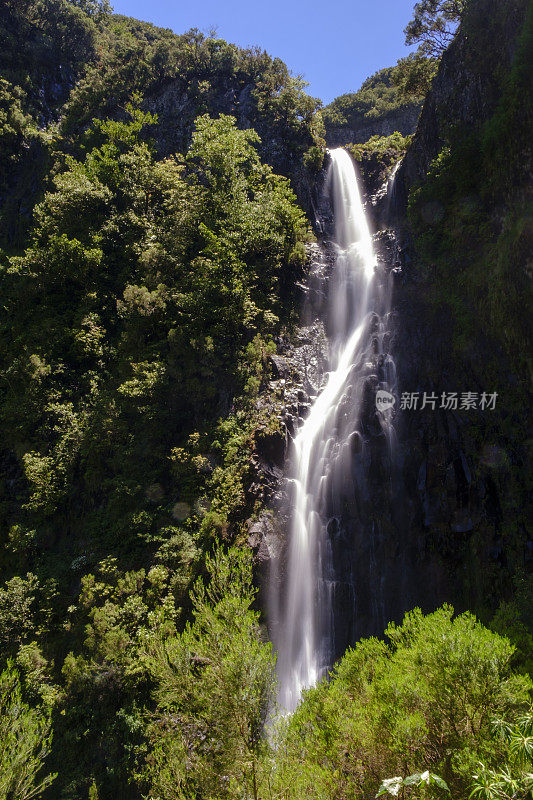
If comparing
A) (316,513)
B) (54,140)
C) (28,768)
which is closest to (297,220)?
(316,513)

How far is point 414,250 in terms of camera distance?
18.3m

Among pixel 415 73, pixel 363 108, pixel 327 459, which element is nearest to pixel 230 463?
pixel 327 459

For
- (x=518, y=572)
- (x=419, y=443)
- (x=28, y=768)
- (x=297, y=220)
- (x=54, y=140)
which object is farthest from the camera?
(x=54, y=140)

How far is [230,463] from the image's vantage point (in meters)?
13.4

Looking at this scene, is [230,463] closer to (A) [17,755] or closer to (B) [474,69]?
(A) [17,755]

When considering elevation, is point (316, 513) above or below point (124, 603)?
above

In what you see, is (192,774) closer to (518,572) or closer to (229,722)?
(229,722)

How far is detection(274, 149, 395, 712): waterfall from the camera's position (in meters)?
11.7

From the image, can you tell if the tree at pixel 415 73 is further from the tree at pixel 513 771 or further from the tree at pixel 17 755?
the tree at pixel 17 755

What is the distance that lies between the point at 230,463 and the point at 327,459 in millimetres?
3576

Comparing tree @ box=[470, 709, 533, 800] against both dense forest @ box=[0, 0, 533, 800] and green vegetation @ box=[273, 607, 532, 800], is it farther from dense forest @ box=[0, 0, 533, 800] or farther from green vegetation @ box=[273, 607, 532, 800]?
green vegetation @ box=[273, 607, 532, 800]

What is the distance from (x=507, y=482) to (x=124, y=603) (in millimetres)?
11705

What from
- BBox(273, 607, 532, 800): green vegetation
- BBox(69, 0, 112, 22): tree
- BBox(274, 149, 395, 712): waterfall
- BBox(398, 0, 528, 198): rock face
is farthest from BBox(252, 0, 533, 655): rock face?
BBox(69, 0, 112, 22): tree

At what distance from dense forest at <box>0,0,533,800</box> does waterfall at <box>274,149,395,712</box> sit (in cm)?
106
